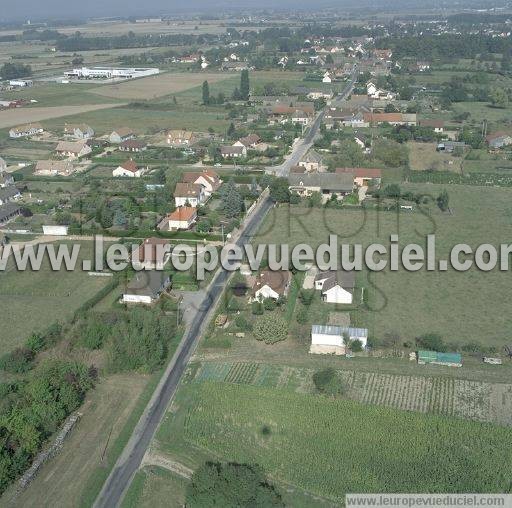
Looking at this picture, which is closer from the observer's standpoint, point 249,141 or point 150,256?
point 150,256

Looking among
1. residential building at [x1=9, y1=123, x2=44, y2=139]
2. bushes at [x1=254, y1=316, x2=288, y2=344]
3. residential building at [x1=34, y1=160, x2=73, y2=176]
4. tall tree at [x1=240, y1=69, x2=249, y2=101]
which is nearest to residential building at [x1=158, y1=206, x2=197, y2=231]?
bushes at [x1=254, y1=316, x2=288, y2=344]

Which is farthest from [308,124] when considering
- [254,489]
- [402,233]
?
[254,489]

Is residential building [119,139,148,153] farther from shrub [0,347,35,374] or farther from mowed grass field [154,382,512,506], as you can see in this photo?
mowed grass field [154,382,512,506]

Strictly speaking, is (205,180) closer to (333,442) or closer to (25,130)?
(333,442)

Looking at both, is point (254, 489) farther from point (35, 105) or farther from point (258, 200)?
point (35, 105)

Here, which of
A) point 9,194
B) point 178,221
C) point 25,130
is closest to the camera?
point 178,221

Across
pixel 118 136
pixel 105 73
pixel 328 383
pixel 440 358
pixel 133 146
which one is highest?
pixel 105 73

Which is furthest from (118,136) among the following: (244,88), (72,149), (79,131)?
(244,88)
